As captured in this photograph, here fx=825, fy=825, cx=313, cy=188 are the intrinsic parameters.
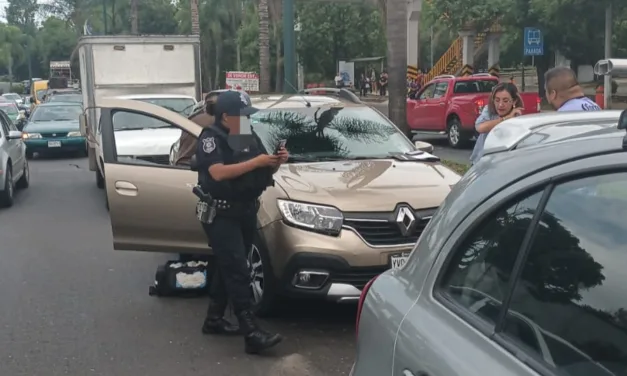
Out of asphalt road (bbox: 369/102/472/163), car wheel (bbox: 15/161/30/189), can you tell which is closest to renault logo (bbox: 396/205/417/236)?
car wheel (bbox: 15/161/30/189)

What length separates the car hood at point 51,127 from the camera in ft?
68.5

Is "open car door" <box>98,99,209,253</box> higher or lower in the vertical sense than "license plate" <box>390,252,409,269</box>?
higher

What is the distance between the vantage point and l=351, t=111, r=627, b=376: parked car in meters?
2.00

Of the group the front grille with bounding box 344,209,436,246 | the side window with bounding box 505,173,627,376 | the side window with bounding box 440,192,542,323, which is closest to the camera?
the side window with bounding box 505,173,627,376

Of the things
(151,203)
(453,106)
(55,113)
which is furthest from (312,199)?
(55,113)

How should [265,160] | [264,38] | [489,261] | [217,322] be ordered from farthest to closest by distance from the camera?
[264,38] → [217,322] → [265,160] → [489,261]

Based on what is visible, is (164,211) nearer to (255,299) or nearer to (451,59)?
(255,299)

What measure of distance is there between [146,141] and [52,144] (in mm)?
10496

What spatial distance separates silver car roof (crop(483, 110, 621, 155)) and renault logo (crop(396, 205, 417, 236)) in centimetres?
323

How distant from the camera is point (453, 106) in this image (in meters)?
20.8

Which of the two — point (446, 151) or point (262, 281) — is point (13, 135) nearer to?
point (262, 281)

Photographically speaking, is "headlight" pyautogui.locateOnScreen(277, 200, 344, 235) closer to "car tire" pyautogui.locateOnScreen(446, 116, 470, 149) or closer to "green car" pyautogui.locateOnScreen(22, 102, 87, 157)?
"car tire" pyautogui.locateOnScreen(446, 116, 470, 149)

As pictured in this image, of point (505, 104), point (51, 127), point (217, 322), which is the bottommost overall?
point (217, 322)

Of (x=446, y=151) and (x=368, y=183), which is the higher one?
(x=368, y=183)
